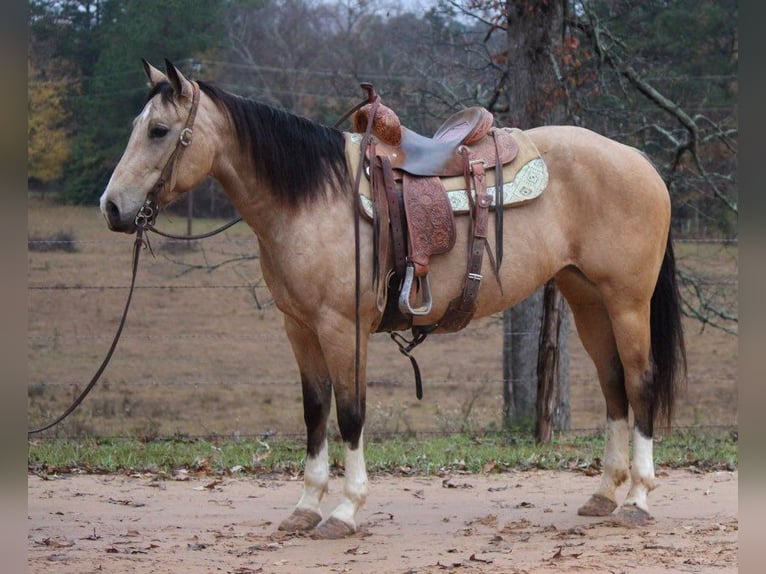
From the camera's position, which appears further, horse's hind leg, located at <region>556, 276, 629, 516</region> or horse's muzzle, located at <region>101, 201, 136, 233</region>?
horse's hind leg, located at <region>556, 276, 629, 516</region>

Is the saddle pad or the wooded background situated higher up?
the wooded background

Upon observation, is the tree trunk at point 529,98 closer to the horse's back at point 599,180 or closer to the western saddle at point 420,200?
the horse's back at point 599,180

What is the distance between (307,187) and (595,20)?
4.23 m

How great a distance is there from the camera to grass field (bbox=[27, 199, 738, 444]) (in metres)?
9.07

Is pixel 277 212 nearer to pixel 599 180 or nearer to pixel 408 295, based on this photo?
pixel 408 295

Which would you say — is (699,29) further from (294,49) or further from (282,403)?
(282,403)

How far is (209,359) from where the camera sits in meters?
11.7

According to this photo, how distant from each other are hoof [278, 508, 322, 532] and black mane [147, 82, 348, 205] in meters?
1.46

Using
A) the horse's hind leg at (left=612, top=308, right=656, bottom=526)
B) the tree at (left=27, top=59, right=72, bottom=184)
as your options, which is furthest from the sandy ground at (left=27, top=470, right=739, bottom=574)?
the tree at (left=27, top=59, right=72, bottom=184)

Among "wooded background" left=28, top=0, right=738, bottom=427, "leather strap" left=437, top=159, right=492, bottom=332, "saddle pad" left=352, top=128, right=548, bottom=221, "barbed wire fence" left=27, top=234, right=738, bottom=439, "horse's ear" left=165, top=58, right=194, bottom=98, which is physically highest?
"wooded background" left=28, top=0, right=738, bottom=427

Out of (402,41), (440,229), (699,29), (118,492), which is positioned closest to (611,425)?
(440,229)

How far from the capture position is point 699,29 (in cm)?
924

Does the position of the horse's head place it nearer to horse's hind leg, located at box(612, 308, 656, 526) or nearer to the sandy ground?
the sandy ground

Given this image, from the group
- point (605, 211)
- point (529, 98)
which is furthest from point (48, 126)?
point (605, 211)
